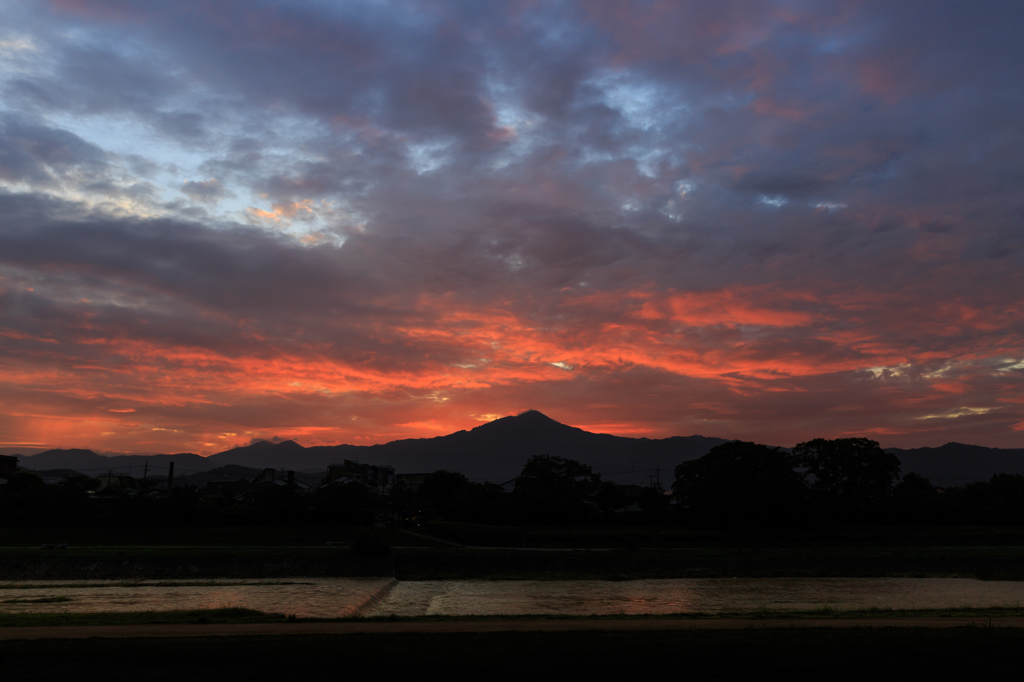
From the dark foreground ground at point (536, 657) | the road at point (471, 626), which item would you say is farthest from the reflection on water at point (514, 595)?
the dark foreground ground at point (536, 657)

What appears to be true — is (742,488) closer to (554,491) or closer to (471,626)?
(554,491)

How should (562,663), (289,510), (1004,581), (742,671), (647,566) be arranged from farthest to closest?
(289,510)
(647,566)
(1004,581)
(562,663)
(742,671)

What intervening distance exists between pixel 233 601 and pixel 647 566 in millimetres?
27354

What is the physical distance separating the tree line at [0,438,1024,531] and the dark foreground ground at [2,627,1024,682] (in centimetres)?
5159

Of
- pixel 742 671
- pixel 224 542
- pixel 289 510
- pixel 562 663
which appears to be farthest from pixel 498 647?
pixel 289 510

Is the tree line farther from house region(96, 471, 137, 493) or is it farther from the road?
the road

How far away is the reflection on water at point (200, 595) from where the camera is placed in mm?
27609

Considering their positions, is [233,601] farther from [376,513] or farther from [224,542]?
[376,513]

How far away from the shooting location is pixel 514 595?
34.0 m

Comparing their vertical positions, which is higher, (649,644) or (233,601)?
(649,644)

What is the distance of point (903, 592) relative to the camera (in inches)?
1359

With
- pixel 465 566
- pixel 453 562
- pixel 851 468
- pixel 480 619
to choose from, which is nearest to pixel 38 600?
pixel 480 619

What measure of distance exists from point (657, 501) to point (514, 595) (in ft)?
172

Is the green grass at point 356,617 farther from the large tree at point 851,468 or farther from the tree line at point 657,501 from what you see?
the large tree at point 851,468
